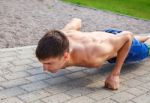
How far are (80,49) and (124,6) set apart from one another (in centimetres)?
839

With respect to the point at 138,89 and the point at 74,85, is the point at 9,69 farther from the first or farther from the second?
the point at 138,89

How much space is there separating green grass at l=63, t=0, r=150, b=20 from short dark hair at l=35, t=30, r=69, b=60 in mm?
7252

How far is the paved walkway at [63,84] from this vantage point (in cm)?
384

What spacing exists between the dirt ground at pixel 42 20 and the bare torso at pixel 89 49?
178cm

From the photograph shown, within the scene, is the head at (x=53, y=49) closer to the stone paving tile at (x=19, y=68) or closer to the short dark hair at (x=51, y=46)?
the short dark hair at (x=51, y=46)

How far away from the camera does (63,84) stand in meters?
4.26

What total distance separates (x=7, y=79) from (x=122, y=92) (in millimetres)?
1368

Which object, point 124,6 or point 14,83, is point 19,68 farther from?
point 124,6

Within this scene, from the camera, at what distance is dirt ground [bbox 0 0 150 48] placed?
6327 millimetres

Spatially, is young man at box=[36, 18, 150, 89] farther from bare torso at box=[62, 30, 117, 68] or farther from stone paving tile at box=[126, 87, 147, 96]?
stone paving tile at box=[126, 87, 147, 96]

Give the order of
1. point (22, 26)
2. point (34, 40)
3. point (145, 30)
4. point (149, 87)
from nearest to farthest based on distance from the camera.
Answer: point (149, 87) < point (34, 40) < point (22, 26) < point (145, 30)

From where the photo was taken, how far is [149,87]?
4.43 meters

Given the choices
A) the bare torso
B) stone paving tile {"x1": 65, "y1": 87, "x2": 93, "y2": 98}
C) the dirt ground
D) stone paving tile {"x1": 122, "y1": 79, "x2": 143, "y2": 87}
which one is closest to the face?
the bare torso

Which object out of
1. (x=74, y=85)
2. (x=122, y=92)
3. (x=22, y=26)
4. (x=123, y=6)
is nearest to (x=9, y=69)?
(x=74, y=85)
